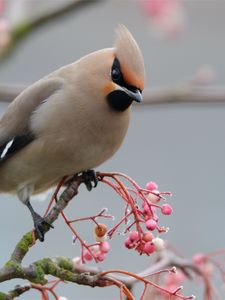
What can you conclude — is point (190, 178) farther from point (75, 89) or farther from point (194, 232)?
point (75, 89)

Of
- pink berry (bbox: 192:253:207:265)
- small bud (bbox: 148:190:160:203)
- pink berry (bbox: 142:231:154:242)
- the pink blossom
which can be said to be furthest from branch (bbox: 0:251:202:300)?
the pink blossom

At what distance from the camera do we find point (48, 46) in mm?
8453

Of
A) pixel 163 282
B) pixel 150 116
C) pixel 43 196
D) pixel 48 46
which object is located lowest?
pixel 163 282

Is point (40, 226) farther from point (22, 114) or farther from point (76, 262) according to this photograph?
point (22, 114)

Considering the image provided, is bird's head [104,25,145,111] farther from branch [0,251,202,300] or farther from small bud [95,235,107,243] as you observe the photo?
branch [0,251,202,300]

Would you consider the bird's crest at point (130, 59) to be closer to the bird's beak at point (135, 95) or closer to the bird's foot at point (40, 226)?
the bird's beak at point (135, 95)

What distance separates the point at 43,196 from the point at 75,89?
0.51 m

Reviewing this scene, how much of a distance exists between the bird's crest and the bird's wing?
1.72ft

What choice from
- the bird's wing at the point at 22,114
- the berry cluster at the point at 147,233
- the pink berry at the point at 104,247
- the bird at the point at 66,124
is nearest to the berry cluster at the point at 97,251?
the pink berry at the point at 104,247

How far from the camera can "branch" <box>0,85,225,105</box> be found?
4.13 metres

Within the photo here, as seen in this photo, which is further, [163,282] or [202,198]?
[202,198]

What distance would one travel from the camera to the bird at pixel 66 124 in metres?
3.65

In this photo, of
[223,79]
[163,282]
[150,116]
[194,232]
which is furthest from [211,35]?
[163,282]

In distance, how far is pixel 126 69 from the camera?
11.2ft
